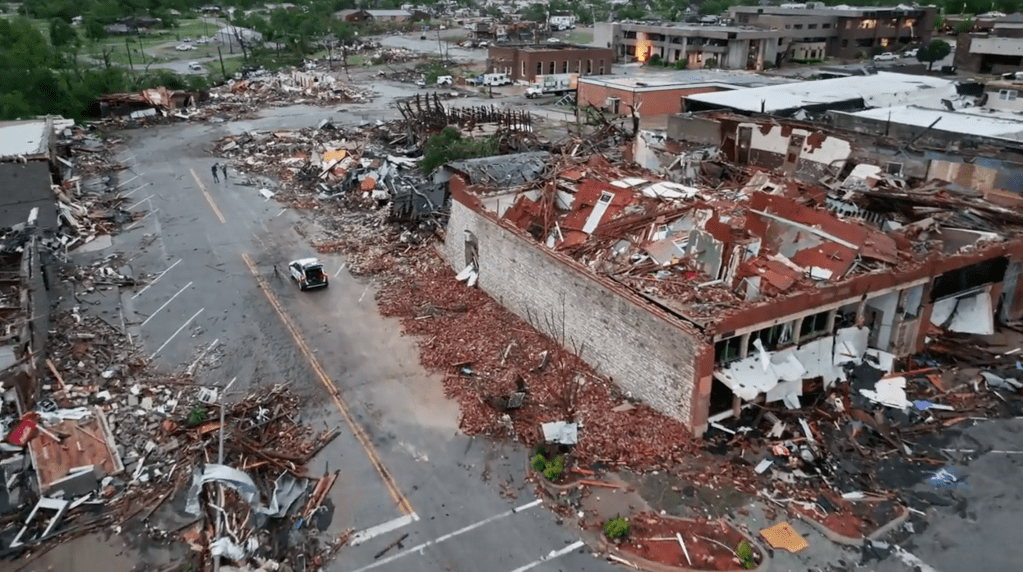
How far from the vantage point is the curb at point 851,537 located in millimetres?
12461

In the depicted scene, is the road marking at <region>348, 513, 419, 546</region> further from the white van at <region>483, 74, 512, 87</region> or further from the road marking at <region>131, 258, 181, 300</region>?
the white van at <region>483, 74, 512, 87</region>

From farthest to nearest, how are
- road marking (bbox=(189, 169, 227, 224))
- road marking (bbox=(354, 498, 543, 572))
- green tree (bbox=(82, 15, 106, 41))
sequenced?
green tree (bbox=(82, 15, 106, 41)), road marking (bbox=(189, 169, 227, 224)), road marking (bbox=(354, 498, 543, 572))

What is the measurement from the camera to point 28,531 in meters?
12.8

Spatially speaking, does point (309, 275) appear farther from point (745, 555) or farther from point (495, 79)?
point (495, 79)

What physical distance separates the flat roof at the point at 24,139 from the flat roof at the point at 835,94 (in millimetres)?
34001

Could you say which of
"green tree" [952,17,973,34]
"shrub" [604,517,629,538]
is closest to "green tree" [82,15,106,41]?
"shrub" [604,517,629,538]

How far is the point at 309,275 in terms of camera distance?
931 inches

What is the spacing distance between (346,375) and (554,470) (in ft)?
22.9

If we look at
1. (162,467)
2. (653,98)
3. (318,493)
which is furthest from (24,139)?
(653,98)

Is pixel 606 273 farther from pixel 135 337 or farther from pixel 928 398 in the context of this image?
pixel 135 337

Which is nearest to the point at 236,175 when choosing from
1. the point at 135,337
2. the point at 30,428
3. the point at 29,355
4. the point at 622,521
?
the point at 135,337

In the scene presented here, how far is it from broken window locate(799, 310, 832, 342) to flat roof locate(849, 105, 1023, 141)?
15.7m

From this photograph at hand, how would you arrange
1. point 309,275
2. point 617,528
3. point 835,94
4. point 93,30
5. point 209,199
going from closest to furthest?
point 617,528, point 309,275, point 209,199, point 835,94, point 93,30

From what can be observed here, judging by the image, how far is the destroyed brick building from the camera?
599 inches
